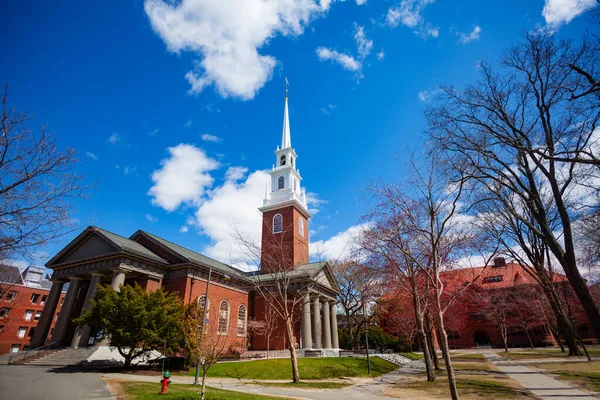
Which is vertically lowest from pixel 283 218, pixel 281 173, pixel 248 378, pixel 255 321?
pixel 248 378

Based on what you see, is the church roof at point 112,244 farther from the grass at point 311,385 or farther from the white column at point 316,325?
the white column at point 316,325

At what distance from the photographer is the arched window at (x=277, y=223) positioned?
3954 centimetres

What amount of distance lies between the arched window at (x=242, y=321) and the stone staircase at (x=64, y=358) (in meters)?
13.3

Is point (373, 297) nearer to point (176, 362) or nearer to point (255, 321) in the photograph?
point (255, 321)

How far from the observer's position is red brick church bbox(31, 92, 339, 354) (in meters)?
23.6

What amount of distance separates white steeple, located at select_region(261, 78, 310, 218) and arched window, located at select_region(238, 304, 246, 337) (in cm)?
1334

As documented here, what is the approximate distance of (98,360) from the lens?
765 inches

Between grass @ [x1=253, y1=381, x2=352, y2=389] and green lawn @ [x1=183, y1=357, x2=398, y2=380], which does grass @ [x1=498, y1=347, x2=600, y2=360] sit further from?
grass @ [x1=253, y1=381, x2=352, y2=389]

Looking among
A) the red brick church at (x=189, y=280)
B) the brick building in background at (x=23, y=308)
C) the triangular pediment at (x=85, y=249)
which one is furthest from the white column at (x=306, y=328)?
the brick building in background at (x=23, y=308)

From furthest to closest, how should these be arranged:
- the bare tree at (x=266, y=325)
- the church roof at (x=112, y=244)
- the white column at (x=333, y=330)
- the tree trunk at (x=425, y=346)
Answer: the white column at (x=333, y=330) < the bare tree at (x=266, y=325) < the church roof at (x=112, y=244) < the tree trunk at (x=425, y=346)

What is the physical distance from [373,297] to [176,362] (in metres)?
23.0

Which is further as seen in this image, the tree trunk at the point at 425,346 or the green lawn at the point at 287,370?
the green lawn at the point at 287,370

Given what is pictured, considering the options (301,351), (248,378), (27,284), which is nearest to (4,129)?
(248,378)

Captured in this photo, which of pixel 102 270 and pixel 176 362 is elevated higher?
pixel 102 270
